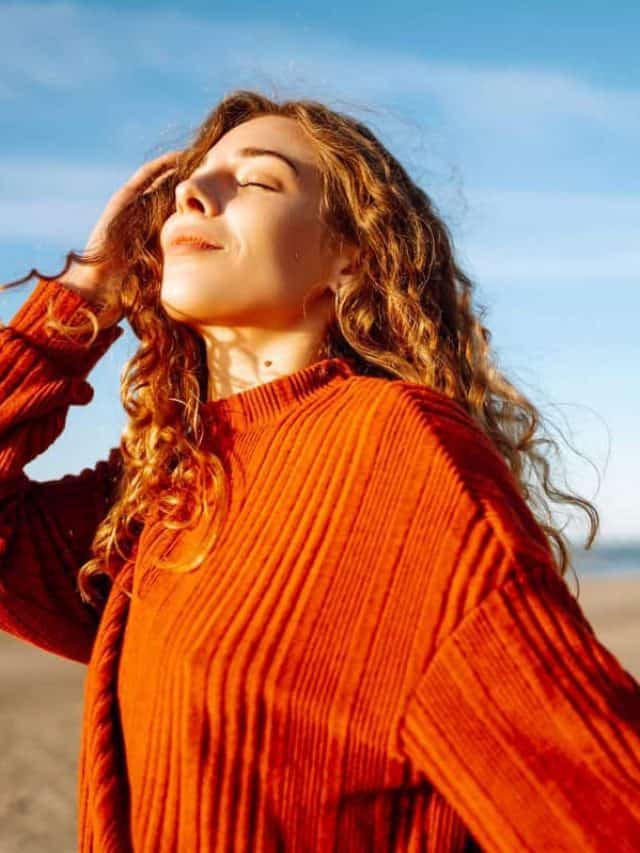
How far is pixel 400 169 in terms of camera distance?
7.48ft

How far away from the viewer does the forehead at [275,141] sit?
6.82ft

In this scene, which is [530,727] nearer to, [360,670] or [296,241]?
[360,670]

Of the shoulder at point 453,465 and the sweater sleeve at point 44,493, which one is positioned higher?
the shoulder at point 453,465

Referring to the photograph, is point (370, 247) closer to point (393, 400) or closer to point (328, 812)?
point (393, 400)

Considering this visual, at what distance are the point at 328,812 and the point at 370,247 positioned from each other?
1133mm

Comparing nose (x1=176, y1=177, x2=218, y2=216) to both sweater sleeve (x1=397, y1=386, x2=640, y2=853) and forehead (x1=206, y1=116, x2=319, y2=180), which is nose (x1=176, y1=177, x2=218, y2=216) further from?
sweater sleeve (x1=397, y1=386, x2=640, y2=853)

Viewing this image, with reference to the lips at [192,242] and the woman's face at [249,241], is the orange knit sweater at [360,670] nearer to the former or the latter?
the woman's face at [249,241]

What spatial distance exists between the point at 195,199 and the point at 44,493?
0.71 meters

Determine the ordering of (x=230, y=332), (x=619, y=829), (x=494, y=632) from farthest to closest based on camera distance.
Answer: (x=230, y=332), (x=494, y=632), (x=619, y=829)

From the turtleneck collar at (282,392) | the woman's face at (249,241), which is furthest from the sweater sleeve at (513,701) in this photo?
the woman's face at (249,241)

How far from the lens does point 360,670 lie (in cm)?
140

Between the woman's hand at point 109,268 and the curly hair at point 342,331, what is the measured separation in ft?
0.06

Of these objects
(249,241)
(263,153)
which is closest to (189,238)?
(249,241)

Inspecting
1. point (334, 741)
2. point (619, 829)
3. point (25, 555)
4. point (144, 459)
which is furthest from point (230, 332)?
point (619, 829)
